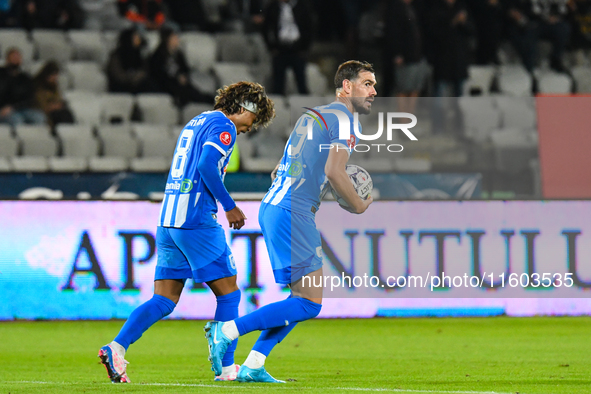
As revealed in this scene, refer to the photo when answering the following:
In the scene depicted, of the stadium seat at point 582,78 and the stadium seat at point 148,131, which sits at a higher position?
the stadium seat at point 582,78

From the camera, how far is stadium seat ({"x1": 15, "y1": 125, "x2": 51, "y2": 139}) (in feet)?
39.0

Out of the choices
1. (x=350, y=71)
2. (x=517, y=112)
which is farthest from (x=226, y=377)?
(x=517, y=112)

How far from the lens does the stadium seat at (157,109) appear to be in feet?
42.5

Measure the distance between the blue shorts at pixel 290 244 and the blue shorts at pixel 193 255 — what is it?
1.02ft

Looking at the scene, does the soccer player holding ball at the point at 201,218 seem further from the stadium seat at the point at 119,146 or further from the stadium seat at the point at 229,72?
the stadium seat at the point at 229,72

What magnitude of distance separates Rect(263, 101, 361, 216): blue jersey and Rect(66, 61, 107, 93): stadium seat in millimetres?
8764

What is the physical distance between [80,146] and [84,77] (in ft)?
6.10

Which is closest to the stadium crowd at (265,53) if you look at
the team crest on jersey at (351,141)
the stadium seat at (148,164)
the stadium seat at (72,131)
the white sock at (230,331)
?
the stadium seat at (72,131)

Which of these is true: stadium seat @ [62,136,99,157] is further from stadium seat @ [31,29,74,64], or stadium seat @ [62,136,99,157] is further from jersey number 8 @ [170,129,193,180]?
jersey number 8 @ [170,129,193,180]

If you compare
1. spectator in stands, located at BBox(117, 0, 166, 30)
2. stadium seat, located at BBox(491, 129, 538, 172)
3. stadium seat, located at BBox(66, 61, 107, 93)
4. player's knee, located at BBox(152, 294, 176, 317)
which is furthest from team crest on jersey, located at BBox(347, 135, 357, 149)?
spectator in stands, located at BBox(117, 0, 166, 30)

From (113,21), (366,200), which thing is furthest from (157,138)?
(366,200)

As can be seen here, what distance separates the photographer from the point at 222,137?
5.14 metres

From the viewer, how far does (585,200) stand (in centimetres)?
923

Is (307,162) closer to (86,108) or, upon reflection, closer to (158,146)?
(158,146)
